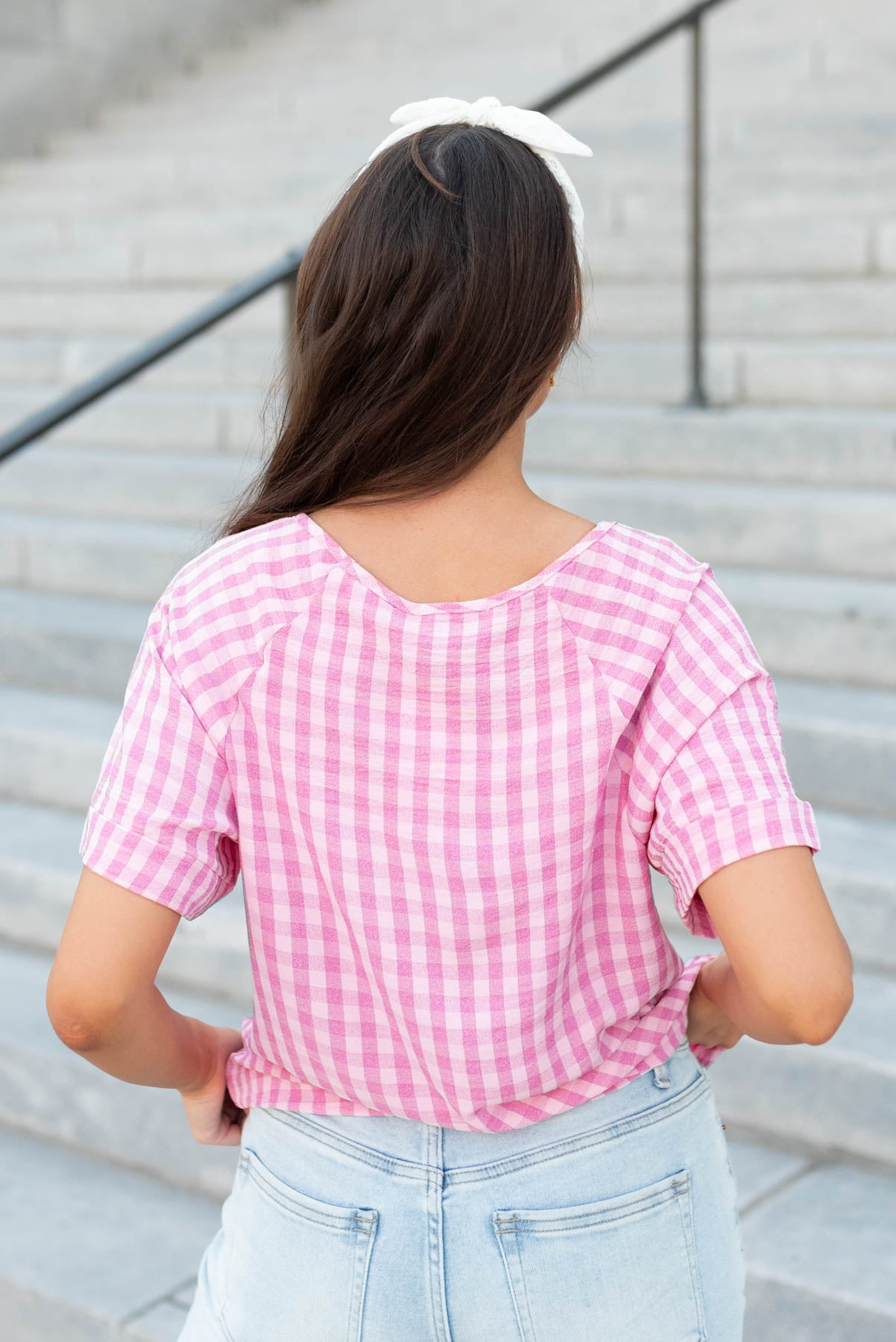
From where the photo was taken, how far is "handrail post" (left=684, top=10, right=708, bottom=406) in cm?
379

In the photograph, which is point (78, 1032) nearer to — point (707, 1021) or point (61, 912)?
point (707, 1021)

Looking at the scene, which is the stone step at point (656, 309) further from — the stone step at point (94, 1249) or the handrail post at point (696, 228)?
the stone step at point (94, 1249)

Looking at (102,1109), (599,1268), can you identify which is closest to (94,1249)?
(102,1109)

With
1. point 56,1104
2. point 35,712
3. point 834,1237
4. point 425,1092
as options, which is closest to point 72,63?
point 35,712

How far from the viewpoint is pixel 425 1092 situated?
1.07m

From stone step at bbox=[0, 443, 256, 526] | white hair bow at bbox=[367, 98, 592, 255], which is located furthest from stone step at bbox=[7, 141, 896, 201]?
white hair bow at bbox=[367, 98, 592, 255]

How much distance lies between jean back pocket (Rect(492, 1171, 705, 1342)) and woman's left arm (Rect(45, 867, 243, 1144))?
28 centimetres

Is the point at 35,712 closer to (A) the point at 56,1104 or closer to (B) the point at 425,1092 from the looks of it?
(A) the point at 56,1104

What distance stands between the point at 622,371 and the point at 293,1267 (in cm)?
335

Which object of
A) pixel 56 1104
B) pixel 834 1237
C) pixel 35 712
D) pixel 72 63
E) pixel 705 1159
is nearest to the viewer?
pixel 705 1159

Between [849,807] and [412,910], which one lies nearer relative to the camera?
[412,910]

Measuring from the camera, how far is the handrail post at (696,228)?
3789 mm

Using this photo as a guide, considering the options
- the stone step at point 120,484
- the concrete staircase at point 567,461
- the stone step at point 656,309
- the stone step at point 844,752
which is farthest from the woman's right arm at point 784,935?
the stone step at point 120,484

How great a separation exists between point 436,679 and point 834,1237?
55.9 inches
